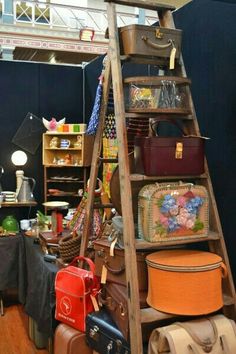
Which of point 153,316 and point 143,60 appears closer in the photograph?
point 153,316

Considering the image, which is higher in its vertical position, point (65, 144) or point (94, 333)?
point (65, 144)

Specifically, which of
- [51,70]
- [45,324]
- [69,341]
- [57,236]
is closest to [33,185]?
[51,70]

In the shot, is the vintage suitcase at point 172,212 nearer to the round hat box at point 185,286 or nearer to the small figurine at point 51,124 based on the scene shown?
the round hat box at point 185,286

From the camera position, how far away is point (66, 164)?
4.96 m

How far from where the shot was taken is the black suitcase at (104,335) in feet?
6.55

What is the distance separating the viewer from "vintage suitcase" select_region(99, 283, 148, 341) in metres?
1.99

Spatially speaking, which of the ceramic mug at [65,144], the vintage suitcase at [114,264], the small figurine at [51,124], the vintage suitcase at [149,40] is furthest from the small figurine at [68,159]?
the vintage suitcase at [149,40]

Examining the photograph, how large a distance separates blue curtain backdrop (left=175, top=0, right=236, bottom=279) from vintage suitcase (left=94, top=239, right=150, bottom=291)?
0.59 m

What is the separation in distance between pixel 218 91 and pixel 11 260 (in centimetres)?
263

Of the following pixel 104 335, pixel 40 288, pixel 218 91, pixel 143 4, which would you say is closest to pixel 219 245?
pixel 104 335

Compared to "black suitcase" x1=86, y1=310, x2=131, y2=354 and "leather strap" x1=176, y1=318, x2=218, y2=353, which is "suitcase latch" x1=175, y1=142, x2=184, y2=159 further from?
"black suitcase" x1=86, y1=310, x2=131, y2=354

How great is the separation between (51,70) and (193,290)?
Answer: 13.0 feet

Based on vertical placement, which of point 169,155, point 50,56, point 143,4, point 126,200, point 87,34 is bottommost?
point 126,200

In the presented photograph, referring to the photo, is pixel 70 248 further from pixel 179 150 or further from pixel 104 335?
pixel 179 150
